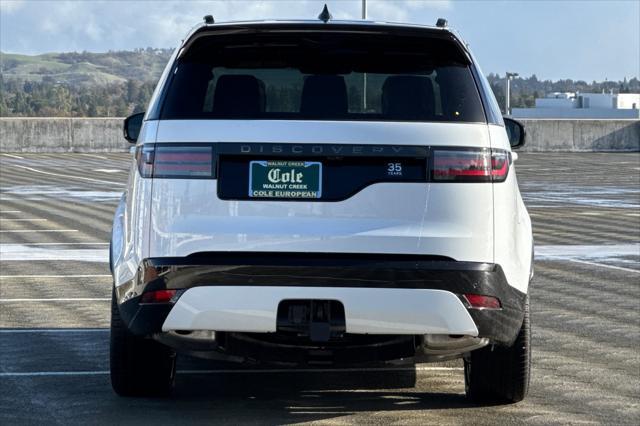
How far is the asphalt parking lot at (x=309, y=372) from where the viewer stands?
7.09m

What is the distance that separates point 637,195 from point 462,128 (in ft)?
83.8

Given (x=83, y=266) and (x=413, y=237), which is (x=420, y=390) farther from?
(x=83, y=266)

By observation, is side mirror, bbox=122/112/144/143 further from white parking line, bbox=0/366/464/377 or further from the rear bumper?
the rear bumper

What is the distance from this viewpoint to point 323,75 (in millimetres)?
6410

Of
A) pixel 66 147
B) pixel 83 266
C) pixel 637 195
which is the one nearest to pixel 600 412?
pixel 83 266

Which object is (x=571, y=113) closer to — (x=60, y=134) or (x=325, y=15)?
(x=60, y=134)

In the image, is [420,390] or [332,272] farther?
[420,390]

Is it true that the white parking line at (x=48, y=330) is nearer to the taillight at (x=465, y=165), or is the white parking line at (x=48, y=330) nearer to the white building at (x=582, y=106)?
the taillight at (x=465, y=165)

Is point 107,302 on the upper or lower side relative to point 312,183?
lower

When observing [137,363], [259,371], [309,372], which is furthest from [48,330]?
[137,363]

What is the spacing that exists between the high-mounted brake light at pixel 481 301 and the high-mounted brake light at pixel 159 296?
1.28 meters

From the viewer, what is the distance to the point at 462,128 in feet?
20.3

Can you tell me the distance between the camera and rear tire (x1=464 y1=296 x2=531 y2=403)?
22.8 feet

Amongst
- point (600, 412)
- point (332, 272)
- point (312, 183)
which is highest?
point (312, 183)
